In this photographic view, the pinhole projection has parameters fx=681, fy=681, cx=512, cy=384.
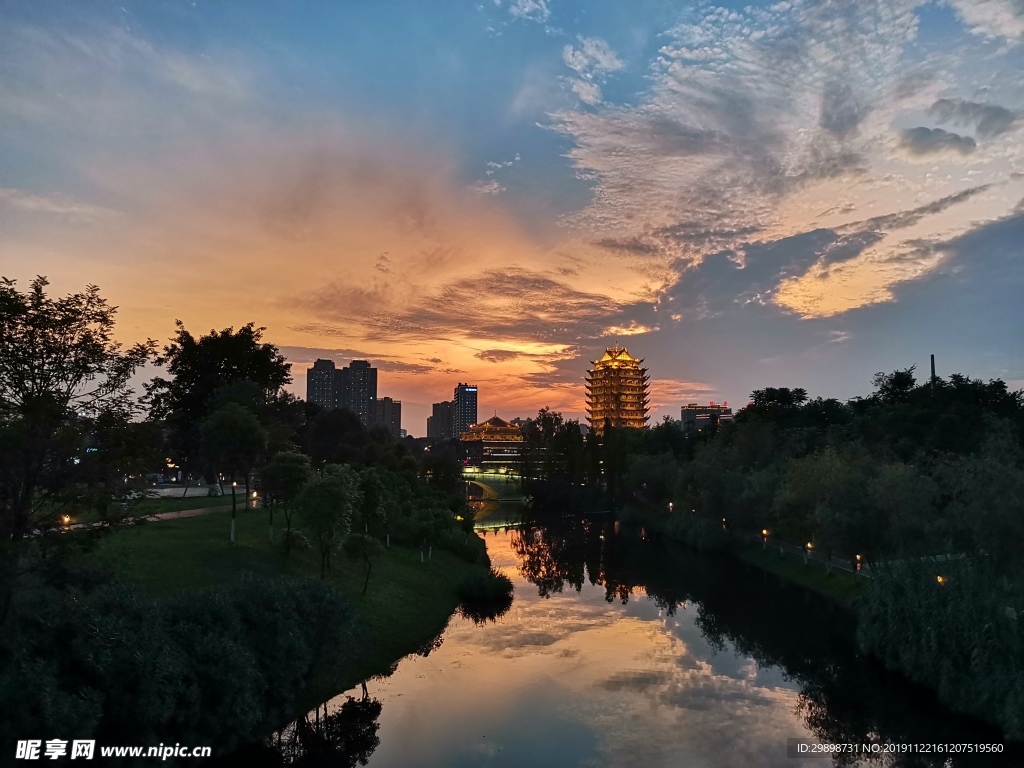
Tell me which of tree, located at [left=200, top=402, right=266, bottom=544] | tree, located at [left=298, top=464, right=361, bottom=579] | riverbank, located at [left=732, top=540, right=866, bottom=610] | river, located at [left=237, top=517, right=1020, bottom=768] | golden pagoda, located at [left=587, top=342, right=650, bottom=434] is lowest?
river, located at [left=237, top=517, right=1020, bottom=768]

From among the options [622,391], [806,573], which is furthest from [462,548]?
[622,391]

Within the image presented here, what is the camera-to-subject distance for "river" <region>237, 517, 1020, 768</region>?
901 inches

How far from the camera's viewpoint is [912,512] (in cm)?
3653

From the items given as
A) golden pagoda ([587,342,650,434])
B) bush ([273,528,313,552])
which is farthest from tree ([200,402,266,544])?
golden pagoda ([587,342,650,434])

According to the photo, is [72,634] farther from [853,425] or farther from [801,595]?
[853,425]

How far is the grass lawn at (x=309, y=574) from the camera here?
27.7 m

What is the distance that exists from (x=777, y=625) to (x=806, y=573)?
1272cm

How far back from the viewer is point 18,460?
54.5 ft

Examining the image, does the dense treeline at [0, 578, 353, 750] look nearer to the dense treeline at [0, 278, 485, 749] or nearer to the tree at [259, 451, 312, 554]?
the dense treeline at [0, 278, 485, 749]

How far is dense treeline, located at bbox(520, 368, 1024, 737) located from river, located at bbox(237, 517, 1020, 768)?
78.5 inches

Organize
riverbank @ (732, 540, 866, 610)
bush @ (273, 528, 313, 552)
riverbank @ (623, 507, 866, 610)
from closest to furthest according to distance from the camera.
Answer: bush @ (273, 528, 313, 552), riverbank @ (732, 540, 866, 610), riverbank @ (623, 507, 866, 610)

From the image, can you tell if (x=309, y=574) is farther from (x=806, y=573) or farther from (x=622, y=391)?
(x=622, y=391)

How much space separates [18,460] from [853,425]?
73.8m

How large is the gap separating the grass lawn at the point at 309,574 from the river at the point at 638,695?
1.21 meters
